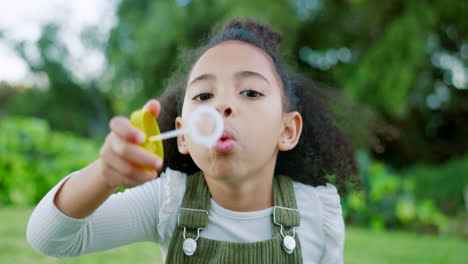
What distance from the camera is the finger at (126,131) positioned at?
0.98m

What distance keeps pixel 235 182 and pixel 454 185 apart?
6.25 m

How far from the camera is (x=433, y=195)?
6867mm

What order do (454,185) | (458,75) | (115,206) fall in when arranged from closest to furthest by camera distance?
(115,206) → (454,185) → (458,75)

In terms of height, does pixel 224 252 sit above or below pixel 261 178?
below

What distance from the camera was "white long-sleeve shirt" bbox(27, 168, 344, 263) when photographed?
1.25 meters

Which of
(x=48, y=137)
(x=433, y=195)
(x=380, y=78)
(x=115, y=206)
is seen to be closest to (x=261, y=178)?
(x=115, y=206)

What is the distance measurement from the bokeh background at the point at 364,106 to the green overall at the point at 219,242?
858 mm

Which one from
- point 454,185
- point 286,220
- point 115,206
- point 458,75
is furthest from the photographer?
point 458,75

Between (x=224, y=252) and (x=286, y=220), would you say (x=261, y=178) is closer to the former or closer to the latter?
(x=286, y=220)

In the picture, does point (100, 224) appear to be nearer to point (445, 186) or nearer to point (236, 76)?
point (236, 76)

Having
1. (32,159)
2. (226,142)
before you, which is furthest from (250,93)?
(32,159)

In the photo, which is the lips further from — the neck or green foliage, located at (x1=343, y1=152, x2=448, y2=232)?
green foliage, located at (x1=343, y1=152, x2=448, y2=232)

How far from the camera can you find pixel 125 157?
1.00 metres

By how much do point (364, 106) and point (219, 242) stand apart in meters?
6.08
